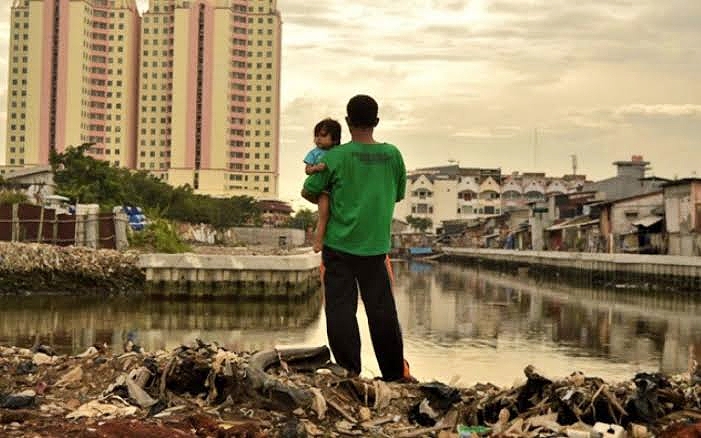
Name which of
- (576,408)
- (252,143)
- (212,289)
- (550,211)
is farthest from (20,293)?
(252,143)

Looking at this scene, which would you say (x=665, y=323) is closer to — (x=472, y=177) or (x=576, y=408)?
(x=576, y=408)

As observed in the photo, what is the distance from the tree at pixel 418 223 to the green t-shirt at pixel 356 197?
350ft

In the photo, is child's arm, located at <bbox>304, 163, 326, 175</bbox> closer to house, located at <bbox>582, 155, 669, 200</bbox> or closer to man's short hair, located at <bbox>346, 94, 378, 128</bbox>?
man's short hair, located at <bbox>346, 94, 378, 128</bbox>

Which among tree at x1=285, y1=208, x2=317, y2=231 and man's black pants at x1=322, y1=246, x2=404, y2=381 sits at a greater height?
tree at x1=285, y1=208, x2=317, y2=231

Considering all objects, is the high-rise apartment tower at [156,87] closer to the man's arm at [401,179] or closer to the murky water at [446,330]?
the murky water at [446,330]

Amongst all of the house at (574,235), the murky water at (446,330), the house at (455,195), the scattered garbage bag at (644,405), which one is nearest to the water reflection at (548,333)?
the murky water at (446,330)

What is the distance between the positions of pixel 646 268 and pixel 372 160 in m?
30.0

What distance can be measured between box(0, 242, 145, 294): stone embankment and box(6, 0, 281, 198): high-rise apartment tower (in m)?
90.5

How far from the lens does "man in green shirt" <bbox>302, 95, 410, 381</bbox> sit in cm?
559

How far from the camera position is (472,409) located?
15.9 ft

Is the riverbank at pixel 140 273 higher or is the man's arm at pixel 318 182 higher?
the man's arm at pixel 318 182

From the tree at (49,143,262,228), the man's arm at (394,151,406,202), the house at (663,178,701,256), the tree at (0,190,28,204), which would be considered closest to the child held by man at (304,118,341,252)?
the man's arm at (394,151,406,202)

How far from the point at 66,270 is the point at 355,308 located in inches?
667

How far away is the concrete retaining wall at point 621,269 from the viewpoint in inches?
1212
